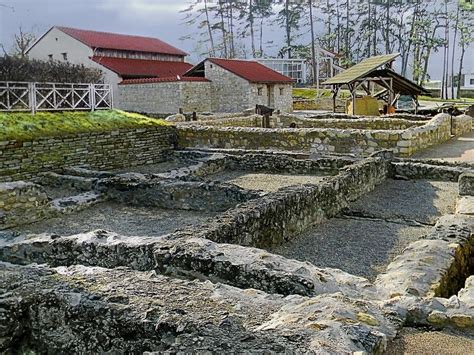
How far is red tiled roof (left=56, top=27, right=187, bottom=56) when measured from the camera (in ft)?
113

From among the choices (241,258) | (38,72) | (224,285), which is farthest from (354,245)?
(38,72)

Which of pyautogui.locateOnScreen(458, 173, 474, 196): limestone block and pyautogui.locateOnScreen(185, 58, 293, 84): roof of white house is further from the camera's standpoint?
pyautogui.locateOnScreen(185, 58, 293, 84): roof of white house

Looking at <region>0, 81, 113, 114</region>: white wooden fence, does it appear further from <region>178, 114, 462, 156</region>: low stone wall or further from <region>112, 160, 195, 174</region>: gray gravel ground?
<region>112, 160, 195, 174</region>: gray gravel ground

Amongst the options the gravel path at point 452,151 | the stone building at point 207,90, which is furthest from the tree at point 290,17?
the gravel path at point 452,151

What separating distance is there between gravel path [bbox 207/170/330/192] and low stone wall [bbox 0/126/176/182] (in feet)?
9.44

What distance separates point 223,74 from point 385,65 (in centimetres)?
971

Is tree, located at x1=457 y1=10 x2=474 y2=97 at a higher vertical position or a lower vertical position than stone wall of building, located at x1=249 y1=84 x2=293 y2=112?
higher

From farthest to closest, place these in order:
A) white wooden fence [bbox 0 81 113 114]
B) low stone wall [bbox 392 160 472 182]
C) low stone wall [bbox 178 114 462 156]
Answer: white wooden fence [bbox 0 81 113 114], low stone wall [bbox 178 114 462 156], low stone wall [bbox 392 160 472 182]

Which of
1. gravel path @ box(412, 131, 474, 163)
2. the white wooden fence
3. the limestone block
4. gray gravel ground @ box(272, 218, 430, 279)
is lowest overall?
gray gravel ground @ box(272, 218, 430, 279)

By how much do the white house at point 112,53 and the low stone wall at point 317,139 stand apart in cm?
1663

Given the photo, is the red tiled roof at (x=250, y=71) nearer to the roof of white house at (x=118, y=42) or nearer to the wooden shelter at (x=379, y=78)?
the wooden shelter at (x=379, y=78)

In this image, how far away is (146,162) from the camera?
46.6ft

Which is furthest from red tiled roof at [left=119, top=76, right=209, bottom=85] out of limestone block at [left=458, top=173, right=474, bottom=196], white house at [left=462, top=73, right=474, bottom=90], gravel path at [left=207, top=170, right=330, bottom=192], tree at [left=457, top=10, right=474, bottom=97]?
white house at [left=462, top=73, right=474, bottom=90]

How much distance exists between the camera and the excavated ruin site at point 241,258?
3.09 metres
